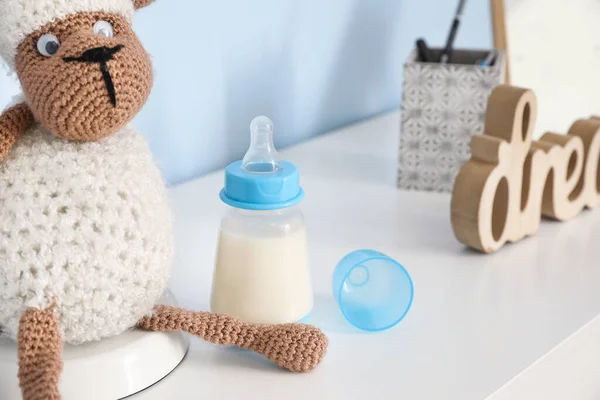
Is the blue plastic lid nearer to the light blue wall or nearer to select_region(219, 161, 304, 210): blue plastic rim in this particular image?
select_region(219, 161, 304, 210): blue plastic rim

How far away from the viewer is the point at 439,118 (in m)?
0.86

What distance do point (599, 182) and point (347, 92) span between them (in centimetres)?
36

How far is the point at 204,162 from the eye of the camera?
88 centimetres

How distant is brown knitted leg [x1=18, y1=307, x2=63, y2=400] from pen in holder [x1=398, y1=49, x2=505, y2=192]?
1.68 feet

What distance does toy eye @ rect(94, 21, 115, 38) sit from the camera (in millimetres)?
438

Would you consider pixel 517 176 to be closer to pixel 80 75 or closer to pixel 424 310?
pixel 424 310

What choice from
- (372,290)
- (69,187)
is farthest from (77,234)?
(372,290)

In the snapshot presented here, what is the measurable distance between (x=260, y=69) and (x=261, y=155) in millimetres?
403

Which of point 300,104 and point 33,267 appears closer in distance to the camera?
point 33,267

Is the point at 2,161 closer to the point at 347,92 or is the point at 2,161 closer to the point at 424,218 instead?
the point at 424,218

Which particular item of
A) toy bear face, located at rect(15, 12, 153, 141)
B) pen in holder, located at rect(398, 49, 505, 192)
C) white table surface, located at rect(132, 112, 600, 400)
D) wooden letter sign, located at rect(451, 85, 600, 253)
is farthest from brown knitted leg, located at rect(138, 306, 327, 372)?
pen in holder, located at rect(398, 49, 505, 192)

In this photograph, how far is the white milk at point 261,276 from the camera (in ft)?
1.73

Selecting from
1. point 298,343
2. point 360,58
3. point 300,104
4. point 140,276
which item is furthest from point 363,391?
point 360,58

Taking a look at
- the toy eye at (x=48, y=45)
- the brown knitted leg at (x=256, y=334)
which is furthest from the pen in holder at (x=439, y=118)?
the toy eye at (x=48, y=45)
